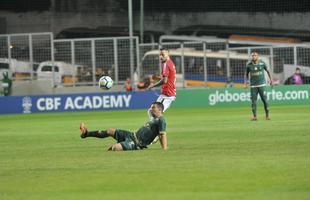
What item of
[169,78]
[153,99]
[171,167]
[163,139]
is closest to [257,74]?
[169,78]

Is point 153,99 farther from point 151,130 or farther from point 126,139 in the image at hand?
point 151,130

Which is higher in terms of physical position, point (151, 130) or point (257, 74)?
point (257, 74)

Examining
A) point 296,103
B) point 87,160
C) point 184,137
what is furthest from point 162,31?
point 87,160

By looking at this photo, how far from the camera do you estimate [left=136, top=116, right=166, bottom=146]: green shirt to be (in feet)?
55.6

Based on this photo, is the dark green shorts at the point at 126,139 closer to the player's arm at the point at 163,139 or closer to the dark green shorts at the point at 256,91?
the player's arm at the point at 163,139

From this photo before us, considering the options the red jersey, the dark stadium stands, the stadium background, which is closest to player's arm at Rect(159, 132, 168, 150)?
the stadium background

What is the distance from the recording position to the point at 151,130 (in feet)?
56.6

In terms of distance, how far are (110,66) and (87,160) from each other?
26944mm

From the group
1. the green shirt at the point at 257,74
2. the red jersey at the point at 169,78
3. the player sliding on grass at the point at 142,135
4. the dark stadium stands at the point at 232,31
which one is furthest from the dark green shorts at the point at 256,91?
the dark stadium stands at the point at 232,31

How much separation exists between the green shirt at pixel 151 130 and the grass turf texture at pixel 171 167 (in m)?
0.35

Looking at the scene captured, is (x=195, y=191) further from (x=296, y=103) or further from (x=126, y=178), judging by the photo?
(x=296, y=103)

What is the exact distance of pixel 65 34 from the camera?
55844 mm

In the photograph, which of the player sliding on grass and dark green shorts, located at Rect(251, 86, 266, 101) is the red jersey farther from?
dark green shorts, located at Rect(251, 86, 266, 101)

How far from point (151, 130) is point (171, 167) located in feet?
10.2
